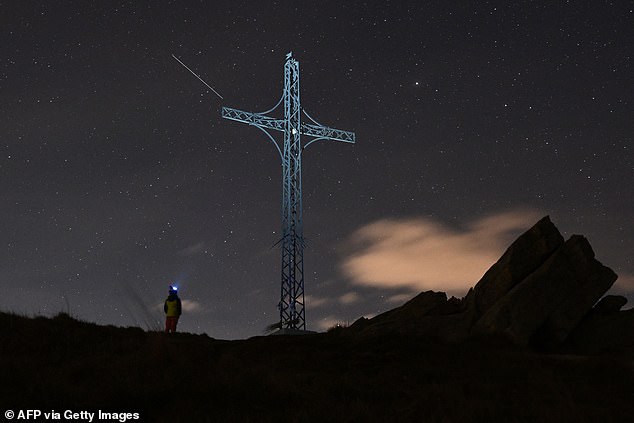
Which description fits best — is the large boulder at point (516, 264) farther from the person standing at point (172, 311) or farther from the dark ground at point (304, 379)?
the person standing at point (172, 311)

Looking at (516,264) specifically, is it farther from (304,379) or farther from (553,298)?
(304,379)

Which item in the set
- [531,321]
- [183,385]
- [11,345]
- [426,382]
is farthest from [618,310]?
[11,345]

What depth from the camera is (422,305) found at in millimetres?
18625

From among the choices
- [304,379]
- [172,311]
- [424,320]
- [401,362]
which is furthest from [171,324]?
[304,379]

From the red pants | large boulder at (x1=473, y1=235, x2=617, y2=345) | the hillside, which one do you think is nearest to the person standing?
the red pants

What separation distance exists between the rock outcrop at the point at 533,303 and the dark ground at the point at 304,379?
1.07 m

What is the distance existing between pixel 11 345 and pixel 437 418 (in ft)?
30.0

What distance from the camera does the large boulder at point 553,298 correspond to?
1556cm

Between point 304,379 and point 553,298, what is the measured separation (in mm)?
8925

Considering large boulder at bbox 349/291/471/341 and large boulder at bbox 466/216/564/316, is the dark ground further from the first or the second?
large boulder at bbox 466/216/564/316

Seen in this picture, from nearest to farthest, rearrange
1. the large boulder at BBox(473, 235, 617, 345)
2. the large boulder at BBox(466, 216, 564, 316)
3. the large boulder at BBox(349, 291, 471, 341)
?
the large boulder at BBox(473, 235, 617, 345) < the large boulder at BBox(349, 291, 471, 341) < the large boulder at BBox(466, 216, 564, 316)

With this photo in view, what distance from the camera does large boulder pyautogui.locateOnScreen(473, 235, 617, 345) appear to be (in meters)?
15.6

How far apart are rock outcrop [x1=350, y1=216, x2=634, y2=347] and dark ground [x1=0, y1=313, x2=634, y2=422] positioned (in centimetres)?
107

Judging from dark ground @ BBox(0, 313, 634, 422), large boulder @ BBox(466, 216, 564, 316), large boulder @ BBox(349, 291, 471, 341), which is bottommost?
dark ground @ BBox(0, 313, 634, 422)
